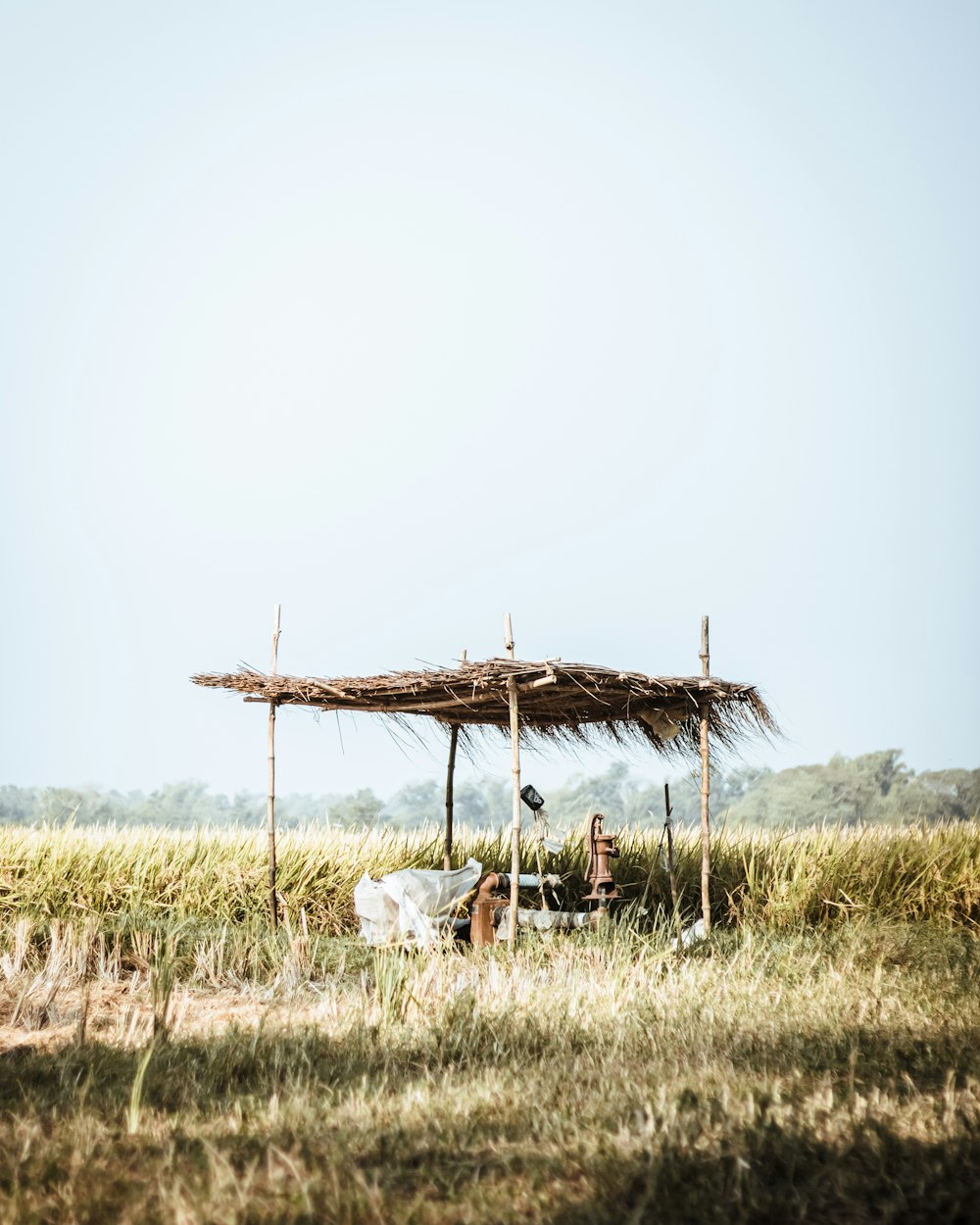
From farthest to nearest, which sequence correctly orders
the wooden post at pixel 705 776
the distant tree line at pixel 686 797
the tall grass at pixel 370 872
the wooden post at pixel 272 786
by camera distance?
1. the distant tree line at pixel 686 797
2. the tall grass at pixel 370 872
3. the wooden post at pixel 272 786
4. the wooden post at pixel 705 776

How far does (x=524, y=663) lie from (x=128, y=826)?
18.5ft

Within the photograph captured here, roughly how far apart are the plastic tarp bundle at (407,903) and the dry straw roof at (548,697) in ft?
4.39

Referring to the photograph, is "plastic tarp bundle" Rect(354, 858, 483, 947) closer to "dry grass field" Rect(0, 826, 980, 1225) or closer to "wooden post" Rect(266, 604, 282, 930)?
"dry grass field" Rect(0, 826, 980, 1225)

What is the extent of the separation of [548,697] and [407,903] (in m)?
1.86

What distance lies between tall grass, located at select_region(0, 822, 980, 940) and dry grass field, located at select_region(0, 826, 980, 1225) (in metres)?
0.44

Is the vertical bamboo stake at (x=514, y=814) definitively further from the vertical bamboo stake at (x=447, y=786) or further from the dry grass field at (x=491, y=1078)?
the vertical bamboo stake at (x=447, y=786)

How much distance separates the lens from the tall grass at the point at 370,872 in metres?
9.66

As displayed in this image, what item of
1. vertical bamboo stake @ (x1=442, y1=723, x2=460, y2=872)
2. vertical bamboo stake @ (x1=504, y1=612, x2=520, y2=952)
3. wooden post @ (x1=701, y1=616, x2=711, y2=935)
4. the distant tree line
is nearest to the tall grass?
vertical bamboo stake @ (x1=442, y1=723, x2=460, y2=872)

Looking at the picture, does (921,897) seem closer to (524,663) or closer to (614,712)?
(614,712)

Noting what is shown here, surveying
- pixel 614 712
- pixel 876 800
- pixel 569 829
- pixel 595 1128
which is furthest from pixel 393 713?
pixel 876 800

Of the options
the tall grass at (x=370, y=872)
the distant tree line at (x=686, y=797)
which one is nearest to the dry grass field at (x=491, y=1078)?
the tall grass at (x=370, y=872)

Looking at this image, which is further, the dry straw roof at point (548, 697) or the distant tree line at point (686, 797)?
the distant tree line at point (686, 797)

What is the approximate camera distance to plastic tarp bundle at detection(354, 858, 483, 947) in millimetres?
8188

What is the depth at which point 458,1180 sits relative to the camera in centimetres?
312
